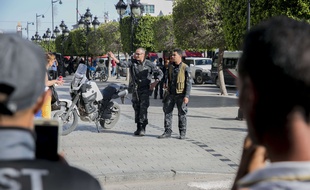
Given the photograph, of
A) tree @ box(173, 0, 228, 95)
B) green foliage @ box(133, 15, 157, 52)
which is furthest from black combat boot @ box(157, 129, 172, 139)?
green foliage @ box(133, 15, 157, 52)

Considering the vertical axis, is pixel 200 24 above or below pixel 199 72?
above

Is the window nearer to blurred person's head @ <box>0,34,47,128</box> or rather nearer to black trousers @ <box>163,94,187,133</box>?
black trousers @ <box>163,94,187,133</box>

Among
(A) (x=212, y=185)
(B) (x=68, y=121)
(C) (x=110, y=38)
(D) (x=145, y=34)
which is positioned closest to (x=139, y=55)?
(B) (x=68, y=121)

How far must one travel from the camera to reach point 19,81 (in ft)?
4.97

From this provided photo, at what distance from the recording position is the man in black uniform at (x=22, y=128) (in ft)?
4.87

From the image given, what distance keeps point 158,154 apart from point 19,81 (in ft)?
27.6

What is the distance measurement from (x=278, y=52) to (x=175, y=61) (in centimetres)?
993

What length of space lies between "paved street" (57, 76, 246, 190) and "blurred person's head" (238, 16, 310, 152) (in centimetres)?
640

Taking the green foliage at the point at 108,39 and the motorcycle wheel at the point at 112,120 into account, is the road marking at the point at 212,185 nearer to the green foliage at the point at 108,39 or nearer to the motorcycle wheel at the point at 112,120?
the motorcycle wheel at the point at 112,120

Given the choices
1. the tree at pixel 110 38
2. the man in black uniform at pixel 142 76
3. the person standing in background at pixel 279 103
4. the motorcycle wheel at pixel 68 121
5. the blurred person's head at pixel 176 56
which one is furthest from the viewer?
the tree at pixel 110 38

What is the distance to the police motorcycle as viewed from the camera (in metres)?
12.5

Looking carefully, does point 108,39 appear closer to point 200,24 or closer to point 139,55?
point 200,24

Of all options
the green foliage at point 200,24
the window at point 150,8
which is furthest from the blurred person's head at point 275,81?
the window at point 150,8

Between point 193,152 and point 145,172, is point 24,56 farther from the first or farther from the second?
point 193,152
